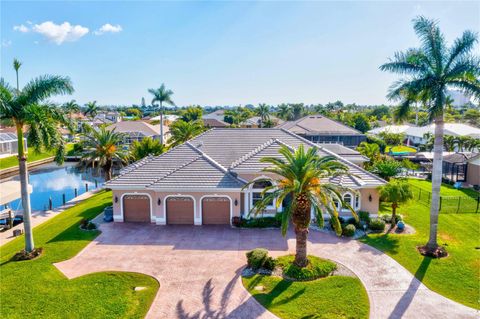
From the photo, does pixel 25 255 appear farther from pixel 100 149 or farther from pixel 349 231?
pixel 349 231

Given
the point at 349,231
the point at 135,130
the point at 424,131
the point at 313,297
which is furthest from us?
the point at 135,130

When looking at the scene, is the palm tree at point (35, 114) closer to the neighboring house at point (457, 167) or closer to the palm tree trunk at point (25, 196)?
the palm tree trunk at point (25, 196)

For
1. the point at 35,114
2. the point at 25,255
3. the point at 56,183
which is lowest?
the point at 56,183

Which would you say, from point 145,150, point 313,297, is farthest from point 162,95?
point 313,297

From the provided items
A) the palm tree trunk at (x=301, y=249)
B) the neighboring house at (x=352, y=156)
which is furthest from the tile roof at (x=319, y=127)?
the palm tree trunk at (x=301, y=249)

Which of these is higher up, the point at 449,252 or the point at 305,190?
the point at 305,190

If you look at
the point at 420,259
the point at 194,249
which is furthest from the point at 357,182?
the point at 194,249

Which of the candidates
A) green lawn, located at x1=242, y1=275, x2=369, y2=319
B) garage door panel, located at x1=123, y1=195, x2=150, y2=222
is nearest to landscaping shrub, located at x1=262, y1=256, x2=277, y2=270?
green lawn, located at x1=242, y1=275, x2=369, y2=319

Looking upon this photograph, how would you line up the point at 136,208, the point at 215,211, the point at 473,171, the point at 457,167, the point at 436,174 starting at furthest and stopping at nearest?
the point at 457,167 < the point at 473,171 < the point at 136,208 < the point at 215,211 < the point at 436,174
